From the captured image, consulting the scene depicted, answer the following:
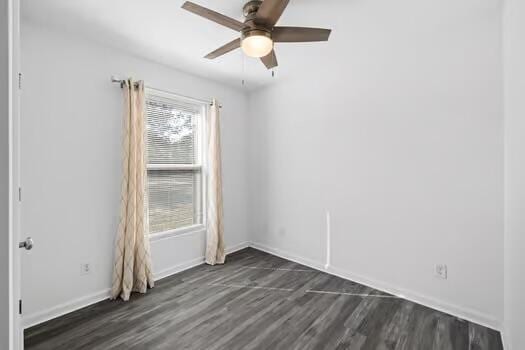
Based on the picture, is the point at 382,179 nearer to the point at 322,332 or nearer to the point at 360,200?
the point at 360,200

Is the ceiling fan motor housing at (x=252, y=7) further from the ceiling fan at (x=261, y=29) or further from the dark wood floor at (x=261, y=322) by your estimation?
the dark wood floor at (x=261, y=322)

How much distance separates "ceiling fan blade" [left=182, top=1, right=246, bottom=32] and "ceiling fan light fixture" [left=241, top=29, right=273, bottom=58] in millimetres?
90

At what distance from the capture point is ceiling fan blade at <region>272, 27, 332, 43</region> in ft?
5.87

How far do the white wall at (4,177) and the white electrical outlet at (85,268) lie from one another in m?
2.25

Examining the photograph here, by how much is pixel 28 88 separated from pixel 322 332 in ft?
10.4

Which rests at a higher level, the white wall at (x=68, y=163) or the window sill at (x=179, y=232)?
the white wall at (x=68, y=163)

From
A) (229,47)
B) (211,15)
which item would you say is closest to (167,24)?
(229,47)

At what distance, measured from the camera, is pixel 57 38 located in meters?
2.24

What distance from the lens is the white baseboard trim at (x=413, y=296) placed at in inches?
81.4

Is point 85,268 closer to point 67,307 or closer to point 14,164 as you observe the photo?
point 67,307

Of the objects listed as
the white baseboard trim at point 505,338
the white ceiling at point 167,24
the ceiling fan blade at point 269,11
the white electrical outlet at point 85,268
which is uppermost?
the white ceiling at point 167,24

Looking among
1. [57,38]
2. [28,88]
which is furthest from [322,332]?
[57,38]

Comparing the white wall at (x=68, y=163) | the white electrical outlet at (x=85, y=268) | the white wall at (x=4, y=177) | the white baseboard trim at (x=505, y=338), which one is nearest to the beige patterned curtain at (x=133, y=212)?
the white wall at (x=68, y=163)

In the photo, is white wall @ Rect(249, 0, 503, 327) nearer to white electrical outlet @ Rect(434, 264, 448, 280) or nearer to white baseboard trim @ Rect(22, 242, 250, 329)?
white electrical outlet @ Rect(434, 264, 448, 280)
